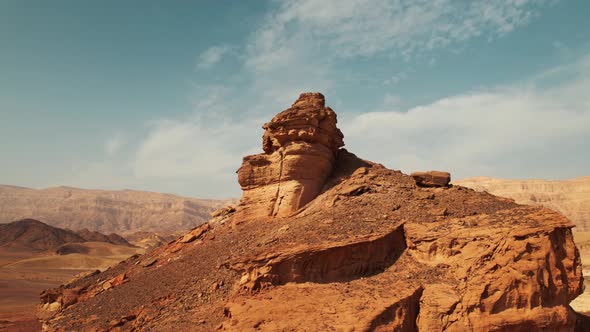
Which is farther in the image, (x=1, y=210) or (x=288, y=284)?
(x=1, y=210)

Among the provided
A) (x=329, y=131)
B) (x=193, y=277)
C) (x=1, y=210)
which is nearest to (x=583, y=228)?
(x=329, y=131)

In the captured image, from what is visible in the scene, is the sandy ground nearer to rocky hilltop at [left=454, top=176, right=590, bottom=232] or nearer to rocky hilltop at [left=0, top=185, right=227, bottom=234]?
rocky hilltop at [left=0, top=185, right=227, bottom=234]

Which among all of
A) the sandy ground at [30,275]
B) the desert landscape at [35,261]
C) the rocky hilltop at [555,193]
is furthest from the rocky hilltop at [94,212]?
the rocky hilltop at [555,193]

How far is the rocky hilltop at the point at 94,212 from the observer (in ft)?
533

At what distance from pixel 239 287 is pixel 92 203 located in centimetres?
18770

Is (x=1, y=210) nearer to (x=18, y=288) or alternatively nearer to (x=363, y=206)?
(x=18, y=288)

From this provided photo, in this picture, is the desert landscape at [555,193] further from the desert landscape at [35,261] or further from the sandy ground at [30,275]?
the desert landscape at [35,261]

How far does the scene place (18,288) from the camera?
4409 centimetres

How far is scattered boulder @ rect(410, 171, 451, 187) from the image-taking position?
17.9 m

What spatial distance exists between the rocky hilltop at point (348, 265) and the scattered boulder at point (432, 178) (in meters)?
0.05

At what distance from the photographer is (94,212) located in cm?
17112

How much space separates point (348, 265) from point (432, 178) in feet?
22.2

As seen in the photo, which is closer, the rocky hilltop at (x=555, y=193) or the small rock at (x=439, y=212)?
the small rock at (x=439, y=212)

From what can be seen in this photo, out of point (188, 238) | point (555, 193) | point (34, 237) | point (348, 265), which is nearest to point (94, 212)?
point (34, 237)
